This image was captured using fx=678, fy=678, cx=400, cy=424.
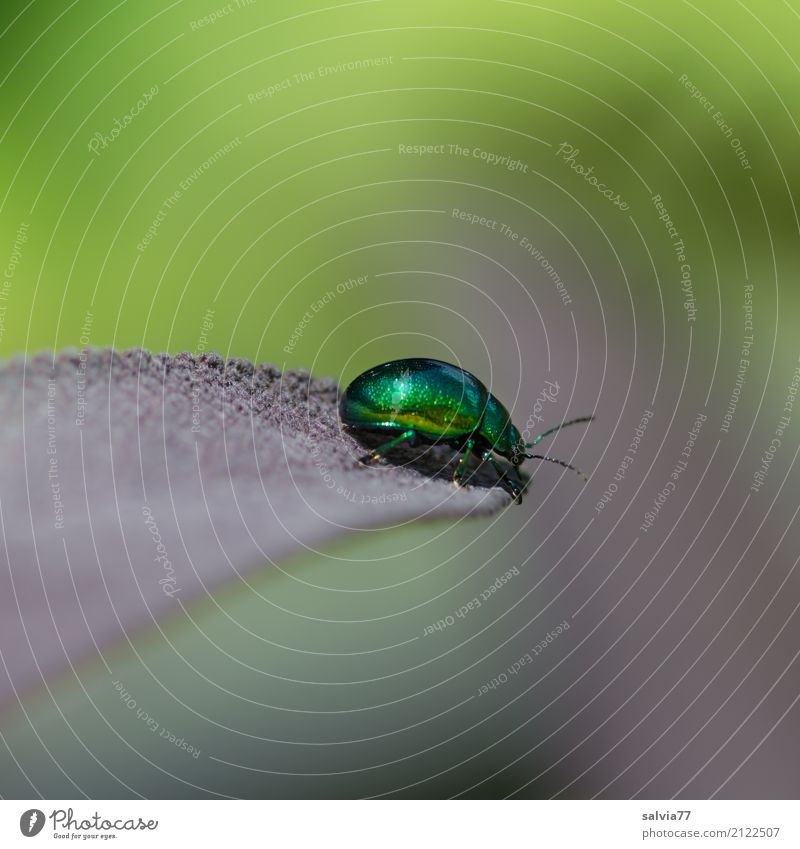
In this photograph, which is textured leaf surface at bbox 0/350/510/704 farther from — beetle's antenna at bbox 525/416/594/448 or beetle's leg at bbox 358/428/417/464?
beetle's antenna at bbox 525/416/594/448

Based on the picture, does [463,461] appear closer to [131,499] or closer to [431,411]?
[431,411]

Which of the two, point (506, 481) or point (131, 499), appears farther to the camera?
point (506, 481)

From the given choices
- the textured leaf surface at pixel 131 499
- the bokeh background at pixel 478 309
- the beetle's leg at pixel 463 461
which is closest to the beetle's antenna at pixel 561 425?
the bokeh background at pixel 478 309

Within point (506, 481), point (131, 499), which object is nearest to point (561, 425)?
point (506, 481)

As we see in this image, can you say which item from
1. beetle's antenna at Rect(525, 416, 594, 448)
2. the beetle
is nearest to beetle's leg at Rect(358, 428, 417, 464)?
the beetle

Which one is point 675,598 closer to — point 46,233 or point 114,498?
point 114,498

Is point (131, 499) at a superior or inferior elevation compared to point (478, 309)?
inferior

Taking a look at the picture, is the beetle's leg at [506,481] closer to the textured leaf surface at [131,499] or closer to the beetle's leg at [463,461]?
the beetle's leg at [463,461]
